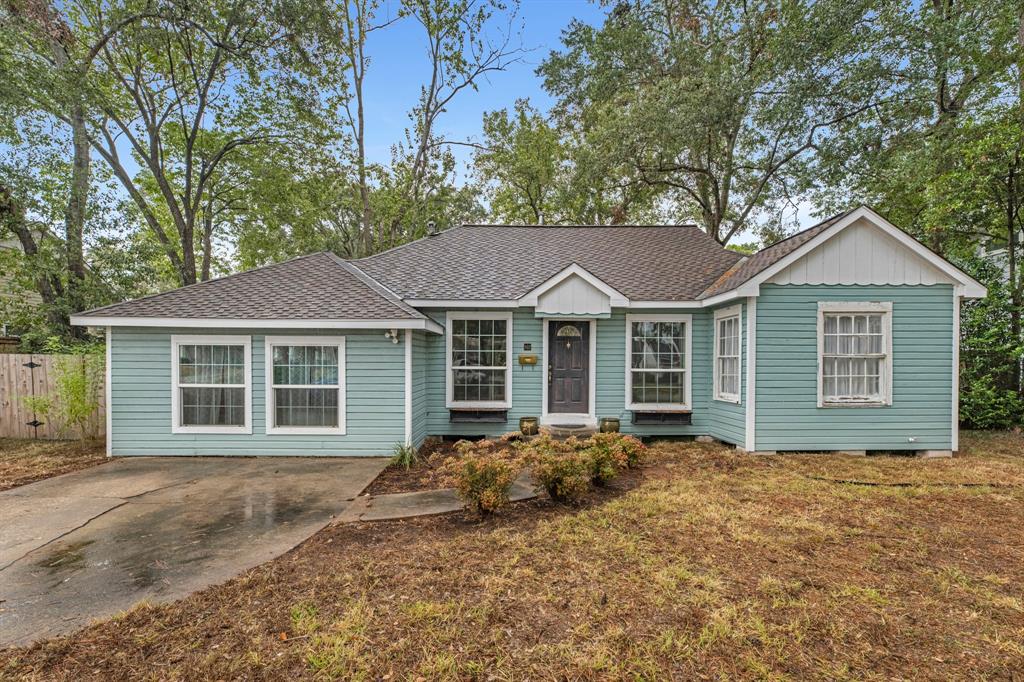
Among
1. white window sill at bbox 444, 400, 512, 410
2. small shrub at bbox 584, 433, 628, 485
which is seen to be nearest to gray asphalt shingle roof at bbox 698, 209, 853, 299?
small shrub at bbox 584, 433, 628, 485

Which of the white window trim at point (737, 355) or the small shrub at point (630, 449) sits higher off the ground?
the white window trim at point (737, 355)

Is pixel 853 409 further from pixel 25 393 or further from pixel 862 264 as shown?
pixel 25 393

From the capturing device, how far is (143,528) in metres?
4.21

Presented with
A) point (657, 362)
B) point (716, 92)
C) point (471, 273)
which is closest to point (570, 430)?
point (657, 362)

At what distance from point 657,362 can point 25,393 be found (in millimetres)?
11846

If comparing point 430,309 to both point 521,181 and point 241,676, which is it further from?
point 521,181

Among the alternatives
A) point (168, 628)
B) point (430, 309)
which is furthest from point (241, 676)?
point (430, 309)

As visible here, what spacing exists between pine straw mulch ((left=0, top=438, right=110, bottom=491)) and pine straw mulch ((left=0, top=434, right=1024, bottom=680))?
5.18 meters

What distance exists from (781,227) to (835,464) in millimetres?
11292

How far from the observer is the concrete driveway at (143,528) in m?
3.01

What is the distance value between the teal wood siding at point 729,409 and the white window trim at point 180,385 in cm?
800

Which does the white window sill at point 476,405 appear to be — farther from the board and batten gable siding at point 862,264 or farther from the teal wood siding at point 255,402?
the board and batten gable siding at point 862,264

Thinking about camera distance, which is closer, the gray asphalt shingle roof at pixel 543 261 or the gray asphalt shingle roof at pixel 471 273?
the gray asphalt shingle roof at pixel 471 273

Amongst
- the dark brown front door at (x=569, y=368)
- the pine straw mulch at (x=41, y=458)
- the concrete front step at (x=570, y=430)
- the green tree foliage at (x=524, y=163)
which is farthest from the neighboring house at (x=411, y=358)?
the green tree foliage at (x=524, y=163)
